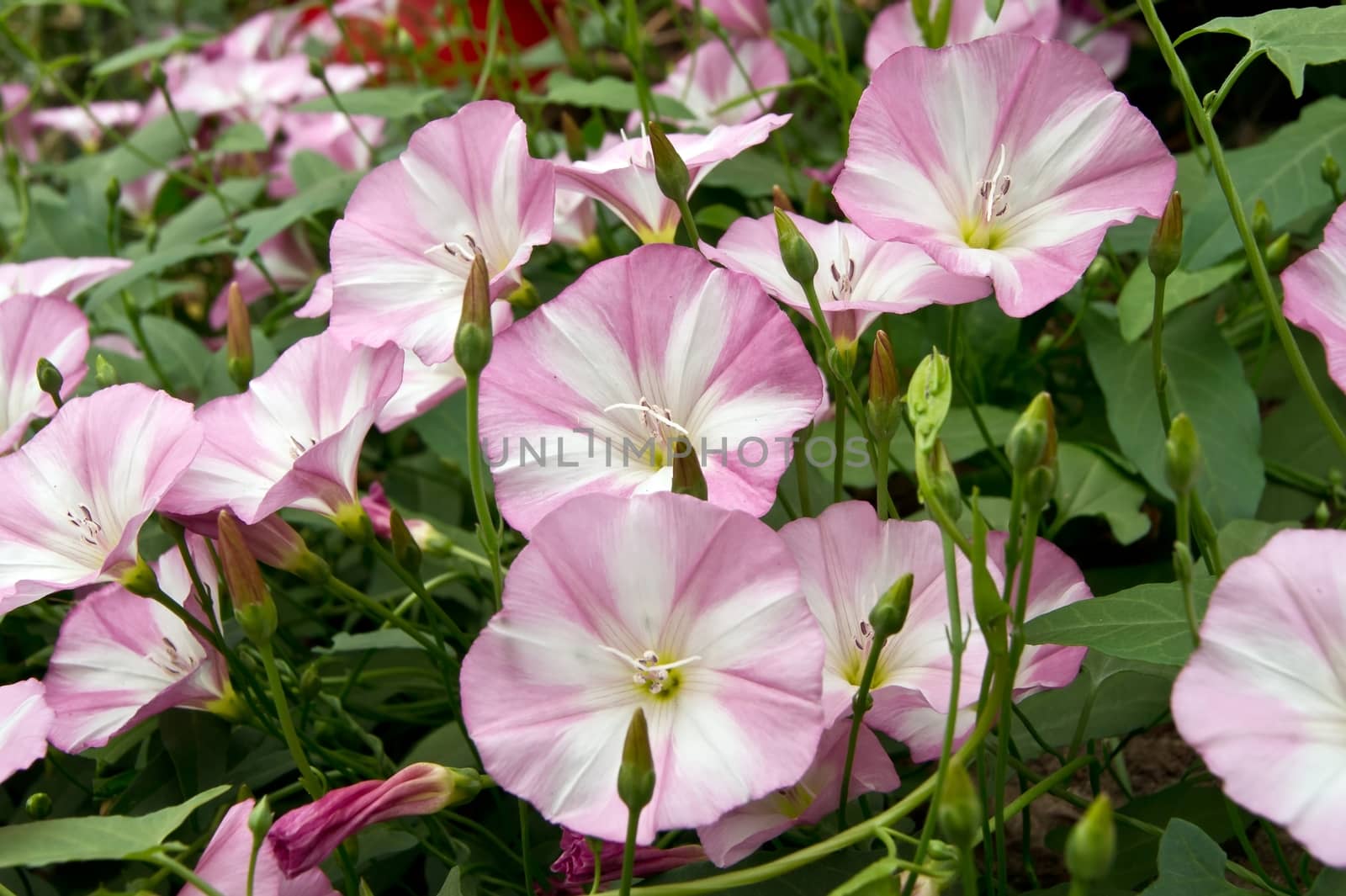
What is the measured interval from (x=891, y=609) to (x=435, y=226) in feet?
1.46

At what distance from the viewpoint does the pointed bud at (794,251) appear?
0.69m

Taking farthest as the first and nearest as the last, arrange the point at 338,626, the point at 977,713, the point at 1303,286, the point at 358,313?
the point at 338,626 → the point at 358,313 → the point at 1303,286 → the point at 977,713

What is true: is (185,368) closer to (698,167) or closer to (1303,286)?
(698,167)

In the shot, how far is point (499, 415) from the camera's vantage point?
72 centimetres

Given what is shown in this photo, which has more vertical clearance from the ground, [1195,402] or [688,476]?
[688,476]

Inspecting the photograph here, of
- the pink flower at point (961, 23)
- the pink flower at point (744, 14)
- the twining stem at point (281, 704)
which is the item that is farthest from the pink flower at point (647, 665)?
the pink flower at point (744, 14)

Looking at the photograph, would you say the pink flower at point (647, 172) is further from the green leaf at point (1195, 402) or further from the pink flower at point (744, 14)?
the pink flower at point (744, 14)

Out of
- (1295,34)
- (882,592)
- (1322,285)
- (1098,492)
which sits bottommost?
(1098,492)

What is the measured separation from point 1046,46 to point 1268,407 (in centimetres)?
73

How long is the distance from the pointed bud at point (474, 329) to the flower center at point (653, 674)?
16 cm

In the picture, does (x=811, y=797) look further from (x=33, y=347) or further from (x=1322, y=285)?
(x=33, y=347)

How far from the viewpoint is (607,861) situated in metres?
0.66

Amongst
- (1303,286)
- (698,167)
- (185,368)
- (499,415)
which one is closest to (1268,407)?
(1303,286)

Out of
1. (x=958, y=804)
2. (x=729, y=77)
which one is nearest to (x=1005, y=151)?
(x=958, y=804)
